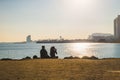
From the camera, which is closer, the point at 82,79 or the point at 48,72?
the point at 82,79

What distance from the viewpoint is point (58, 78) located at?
1644cm

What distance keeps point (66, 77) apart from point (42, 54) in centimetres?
1630

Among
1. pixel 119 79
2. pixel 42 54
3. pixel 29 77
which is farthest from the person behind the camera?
pixel 42 54

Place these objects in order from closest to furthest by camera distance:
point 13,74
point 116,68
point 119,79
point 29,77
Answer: point 119,79, point 29,77, point 13,74, point 116,68

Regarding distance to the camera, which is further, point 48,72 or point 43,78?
point 48,72

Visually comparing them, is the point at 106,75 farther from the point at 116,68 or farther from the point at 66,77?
the point at 116,68

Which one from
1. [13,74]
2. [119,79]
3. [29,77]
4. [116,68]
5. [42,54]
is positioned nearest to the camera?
[119,79]

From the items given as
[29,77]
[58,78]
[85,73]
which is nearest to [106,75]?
[85,73]

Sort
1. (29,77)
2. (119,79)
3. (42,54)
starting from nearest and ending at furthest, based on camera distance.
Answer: (119,79) → (29,77) → (42,54)

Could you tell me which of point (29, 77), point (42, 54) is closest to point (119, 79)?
point (29, 77)

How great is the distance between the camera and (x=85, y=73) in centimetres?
1820

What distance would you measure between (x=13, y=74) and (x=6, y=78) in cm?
140

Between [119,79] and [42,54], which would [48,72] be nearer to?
[119,79]

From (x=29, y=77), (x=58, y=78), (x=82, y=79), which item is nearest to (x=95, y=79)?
(x=82, y=79)
